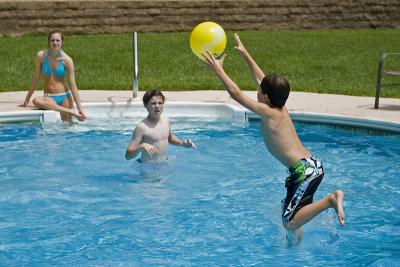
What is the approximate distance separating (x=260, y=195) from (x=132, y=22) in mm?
15395

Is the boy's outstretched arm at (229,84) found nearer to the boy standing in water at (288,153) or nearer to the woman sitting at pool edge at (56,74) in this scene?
Answer: the boy standing in water at (288,153)

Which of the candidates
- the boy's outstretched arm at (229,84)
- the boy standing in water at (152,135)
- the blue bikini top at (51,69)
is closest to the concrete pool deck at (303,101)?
the blue bikini top at (51,69)

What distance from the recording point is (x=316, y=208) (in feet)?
18.5

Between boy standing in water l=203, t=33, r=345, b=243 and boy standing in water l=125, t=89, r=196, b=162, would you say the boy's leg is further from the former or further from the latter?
boy standing in water l=125, t=89, r=196, b=162

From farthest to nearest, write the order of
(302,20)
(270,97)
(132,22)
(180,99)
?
(302,20) → (132,22) → (180,99) → (270,97)

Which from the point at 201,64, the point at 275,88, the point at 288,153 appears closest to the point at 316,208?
the point at 288,153

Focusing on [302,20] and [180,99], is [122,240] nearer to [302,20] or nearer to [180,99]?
[180,99]

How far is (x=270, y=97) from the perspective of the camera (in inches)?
227

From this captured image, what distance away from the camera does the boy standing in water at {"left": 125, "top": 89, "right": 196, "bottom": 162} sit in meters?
7.71

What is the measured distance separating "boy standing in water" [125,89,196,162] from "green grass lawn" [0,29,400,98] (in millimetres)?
5006

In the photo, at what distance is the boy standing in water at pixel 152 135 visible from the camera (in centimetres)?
771

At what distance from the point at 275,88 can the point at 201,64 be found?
5.03 m

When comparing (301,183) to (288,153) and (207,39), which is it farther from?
(207,39)

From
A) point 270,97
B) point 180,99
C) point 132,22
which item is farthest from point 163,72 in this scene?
point 270,97
